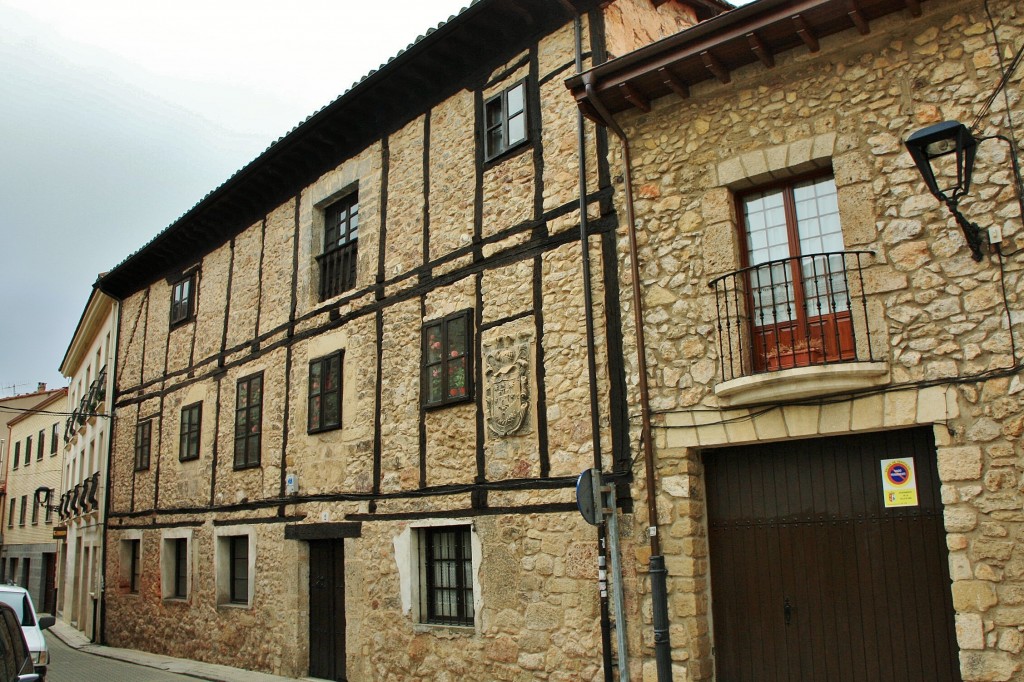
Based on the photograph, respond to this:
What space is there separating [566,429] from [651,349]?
1.17 metres

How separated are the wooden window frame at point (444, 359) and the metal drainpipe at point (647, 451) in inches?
86.5

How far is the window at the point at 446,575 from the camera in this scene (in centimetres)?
902

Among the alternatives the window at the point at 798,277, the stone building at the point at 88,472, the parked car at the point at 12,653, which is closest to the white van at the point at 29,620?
the parked car at the point at 12,653

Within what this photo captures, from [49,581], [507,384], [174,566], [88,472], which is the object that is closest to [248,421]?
[174,566]

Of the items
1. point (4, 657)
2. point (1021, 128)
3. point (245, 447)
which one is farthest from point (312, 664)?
point (1021, 128)

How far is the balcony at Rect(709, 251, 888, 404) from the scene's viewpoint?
6281 millimetres

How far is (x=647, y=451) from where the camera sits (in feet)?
23.6

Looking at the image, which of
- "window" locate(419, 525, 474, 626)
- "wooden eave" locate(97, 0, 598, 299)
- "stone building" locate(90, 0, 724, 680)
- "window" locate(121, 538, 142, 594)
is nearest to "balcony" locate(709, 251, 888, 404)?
"stone building" locate(90, 0, 724, 680)

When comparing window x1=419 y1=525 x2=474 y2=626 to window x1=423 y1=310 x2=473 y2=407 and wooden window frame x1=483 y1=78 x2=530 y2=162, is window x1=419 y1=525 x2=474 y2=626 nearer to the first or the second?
window x1=423 y1=310 x2=473 y2=407

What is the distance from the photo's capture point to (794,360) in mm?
6660

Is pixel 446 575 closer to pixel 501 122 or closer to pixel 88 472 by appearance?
pixel 501 122

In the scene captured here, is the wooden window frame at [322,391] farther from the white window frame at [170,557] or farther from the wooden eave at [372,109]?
the white window frame at [170,557]

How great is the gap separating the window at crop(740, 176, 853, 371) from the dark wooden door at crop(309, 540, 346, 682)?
643 centimetres

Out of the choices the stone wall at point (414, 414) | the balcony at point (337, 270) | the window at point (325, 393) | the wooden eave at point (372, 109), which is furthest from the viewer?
the balcony at point (337, 270)
